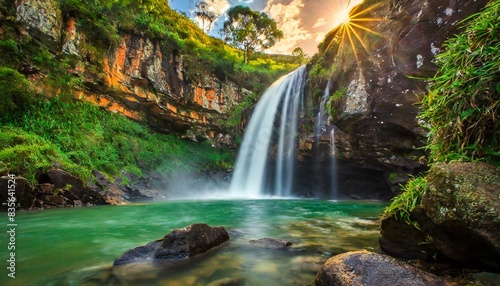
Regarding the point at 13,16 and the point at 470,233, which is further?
the point at 13,16

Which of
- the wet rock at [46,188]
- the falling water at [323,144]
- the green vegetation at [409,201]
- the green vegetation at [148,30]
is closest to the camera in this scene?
the green vegetation at [409,201]

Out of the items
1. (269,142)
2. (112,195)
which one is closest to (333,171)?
(269,142)

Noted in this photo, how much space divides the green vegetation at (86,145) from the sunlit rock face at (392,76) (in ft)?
39.7

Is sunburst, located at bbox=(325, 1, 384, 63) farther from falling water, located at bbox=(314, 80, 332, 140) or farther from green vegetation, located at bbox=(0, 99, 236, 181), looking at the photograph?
green vegetation, located at bbox=(0, 99, 236, 181)

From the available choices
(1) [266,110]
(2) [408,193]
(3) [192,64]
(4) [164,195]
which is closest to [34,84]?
(4) [164,195]

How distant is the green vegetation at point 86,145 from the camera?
29.0ft

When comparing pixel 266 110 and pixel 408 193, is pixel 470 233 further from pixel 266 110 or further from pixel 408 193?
pixel 266 110

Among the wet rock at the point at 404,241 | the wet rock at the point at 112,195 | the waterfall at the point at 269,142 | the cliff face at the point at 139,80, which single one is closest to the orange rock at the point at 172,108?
the cliff face at the point at 139,80

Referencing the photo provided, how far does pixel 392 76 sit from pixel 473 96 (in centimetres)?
889

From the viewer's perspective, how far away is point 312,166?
55.3ft

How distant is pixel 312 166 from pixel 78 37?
1650cm

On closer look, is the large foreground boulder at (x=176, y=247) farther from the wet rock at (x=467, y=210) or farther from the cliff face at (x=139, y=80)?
the cliff face at (x=139, y=80)

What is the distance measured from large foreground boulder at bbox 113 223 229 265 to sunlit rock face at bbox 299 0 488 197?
760 cm

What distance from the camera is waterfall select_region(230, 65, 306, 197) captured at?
58.4ft
